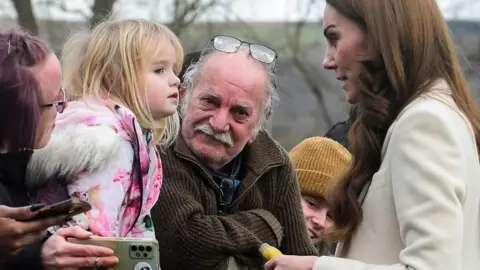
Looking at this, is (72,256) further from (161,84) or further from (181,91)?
(181,91)

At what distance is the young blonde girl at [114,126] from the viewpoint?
2857 mm

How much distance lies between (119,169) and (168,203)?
1.82 feet

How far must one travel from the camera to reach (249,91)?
12.1 feet

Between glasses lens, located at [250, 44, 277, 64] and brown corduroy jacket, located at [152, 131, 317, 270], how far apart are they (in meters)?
0.29

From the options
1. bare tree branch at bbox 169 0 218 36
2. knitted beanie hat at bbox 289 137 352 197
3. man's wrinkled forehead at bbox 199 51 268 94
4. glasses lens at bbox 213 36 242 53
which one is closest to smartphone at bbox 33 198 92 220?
man's wrinkled forehead at bbox 199 51 268 94

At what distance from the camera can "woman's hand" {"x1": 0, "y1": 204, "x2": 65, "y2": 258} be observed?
2.49 metres

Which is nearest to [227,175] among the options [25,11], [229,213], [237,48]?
[229,213]

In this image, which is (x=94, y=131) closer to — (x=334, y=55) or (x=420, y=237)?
(x=334, y=55)

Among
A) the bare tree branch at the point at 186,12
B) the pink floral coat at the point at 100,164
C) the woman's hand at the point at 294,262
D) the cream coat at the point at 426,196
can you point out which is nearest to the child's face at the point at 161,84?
the pink floral coat at the point at 100,164

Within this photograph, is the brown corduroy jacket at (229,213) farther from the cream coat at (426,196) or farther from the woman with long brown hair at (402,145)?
the cream coat at (426,196)

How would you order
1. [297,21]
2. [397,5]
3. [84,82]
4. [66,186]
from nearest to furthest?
1. [397,5]
2. [66,186]
3. [84,82]
4. [297,21]

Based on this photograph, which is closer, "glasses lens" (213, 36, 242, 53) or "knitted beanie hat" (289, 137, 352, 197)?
"glasses lens" (213, 36, 242, 53)

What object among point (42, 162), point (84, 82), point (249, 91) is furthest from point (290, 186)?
point (42, 162)

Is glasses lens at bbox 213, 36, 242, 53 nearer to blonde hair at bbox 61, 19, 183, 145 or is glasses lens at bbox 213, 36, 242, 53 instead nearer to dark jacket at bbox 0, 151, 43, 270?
blonde hair at bbox 61, 19, 183, 145
